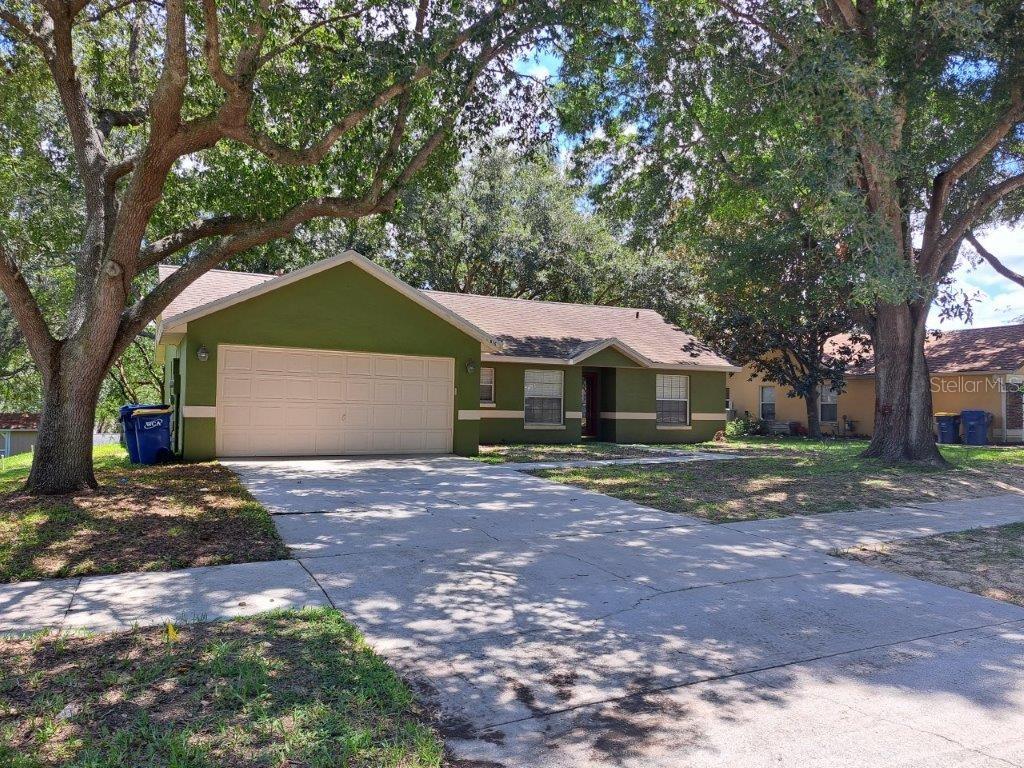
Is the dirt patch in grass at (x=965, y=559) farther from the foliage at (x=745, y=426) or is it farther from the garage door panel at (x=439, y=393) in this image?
the foliage at (x=745, y=426)

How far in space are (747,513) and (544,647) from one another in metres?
5.76

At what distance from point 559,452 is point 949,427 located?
1582 centimetres

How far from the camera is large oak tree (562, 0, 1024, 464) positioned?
32.4 feet

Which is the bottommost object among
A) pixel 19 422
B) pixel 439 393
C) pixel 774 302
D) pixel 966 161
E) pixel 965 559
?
pixel 965 559

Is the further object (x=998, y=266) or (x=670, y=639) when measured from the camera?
(x=998, y=266)

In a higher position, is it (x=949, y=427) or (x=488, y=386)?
(x=488, y=386)

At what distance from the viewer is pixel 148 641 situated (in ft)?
14.5

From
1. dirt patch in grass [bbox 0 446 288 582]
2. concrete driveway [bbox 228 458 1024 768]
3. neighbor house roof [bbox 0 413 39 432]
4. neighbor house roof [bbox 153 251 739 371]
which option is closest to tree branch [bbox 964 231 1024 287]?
neighbor house roof [bbox 153 251 739 371]

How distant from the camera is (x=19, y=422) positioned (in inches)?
1543

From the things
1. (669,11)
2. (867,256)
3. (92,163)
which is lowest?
(867,256)

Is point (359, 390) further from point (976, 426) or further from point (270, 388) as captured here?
point (976, 426)

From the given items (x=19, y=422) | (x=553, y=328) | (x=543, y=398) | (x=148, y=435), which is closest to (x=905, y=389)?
(x=543, y=398)

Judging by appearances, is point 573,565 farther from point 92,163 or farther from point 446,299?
point 446,299

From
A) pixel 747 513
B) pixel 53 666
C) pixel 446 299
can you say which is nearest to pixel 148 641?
pixel 53 666
